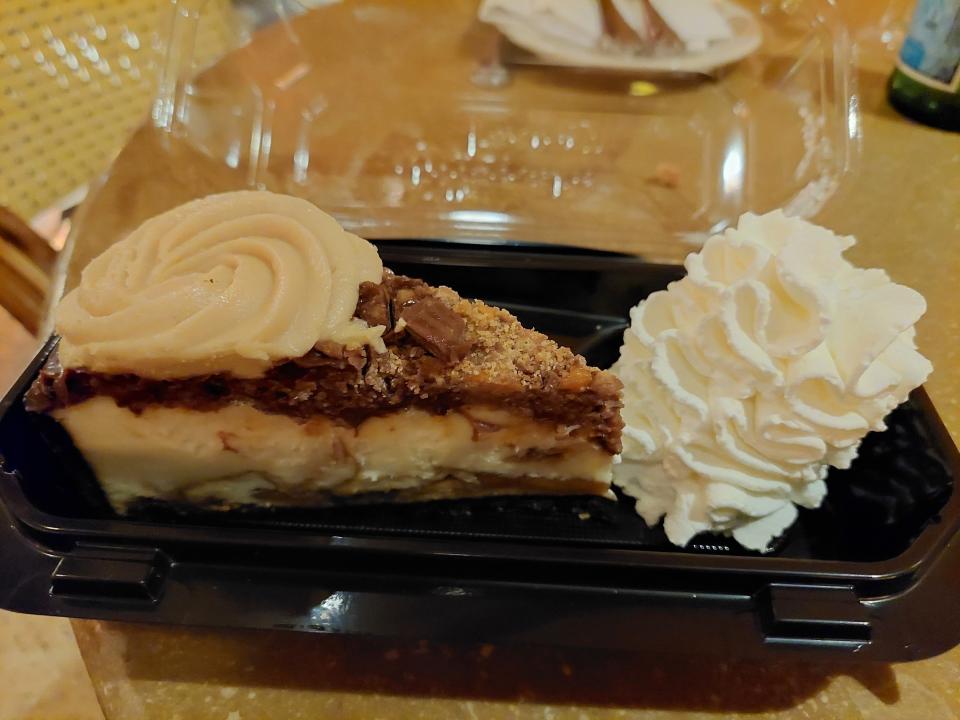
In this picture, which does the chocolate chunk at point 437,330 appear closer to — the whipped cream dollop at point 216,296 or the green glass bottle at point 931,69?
the whipped cream dollop at point 216,296

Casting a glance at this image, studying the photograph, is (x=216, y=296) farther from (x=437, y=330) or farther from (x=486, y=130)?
(x=486, y=130)

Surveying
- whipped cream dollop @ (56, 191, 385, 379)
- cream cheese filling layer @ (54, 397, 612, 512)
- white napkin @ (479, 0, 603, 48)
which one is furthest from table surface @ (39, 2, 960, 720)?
white napkin @ (479, 0, 603, 48)

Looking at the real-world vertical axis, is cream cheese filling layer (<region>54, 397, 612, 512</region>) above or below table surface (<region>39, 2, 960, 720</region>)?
above

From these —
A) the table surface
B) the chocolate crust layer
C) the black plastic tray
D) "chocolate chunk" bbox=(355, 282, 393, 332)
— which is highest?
"chocolate chunk" bbox=(355, 282, 393, 332)

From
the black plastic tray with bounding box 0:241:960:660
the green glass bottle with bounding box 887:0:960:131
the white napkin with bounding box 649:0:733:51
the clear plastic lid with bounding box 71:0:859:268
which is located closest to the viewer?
the black plastic tray with bounding box 0:241:960:660

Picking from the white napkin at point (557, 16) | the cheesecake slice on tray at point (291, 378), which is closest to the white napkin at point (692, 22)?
the white napkin at point (557, 16)

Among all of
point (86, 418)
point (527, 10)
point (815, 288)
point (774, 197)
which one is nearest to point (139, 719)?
point (86, 418)

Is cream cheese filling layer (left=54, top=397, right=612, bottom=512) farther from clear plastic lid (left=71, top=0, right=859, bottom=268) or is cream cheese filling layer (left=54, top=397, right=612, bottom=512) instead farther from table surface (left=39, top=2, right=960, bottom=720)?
clear plastic lid (left=71, top=0, right=859, bottom=268)
